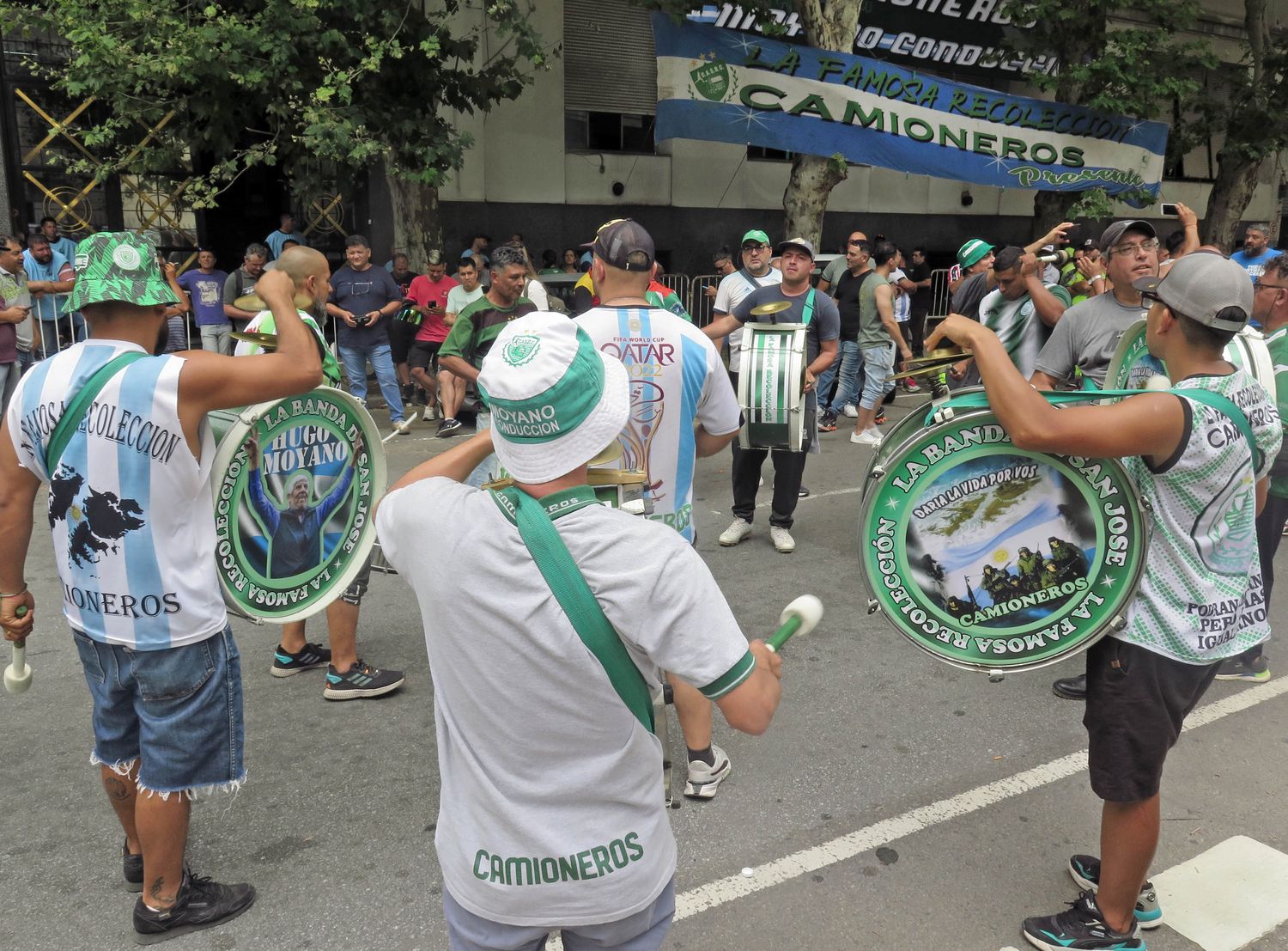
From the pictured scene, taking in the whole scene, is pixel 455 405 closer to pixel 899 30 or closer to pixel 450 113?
pixel 450 113

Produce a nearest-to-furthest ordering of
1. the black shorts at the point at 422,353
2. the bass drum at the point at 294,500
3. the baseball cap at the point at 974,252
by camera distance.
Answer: the bass drum at the point at 294,500 < the baseball cap at the point at 974,252 < the black shorts at the point at 422,353

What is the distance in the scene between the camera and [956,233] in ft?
71.2

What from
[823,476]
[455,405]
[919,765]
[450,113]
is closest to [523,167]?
[450,113]

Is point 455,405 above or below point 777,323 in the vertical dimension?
below

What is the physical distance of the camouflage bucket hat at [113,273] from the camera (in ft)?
8.84

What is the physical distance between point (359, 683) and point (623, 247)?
88.5 inches

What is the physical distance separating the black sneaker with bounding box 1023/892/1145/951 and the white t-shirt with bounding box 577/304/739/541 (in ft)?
5.81

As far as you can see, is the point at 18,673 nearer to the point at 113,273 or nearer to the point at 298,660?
the point at 113,273

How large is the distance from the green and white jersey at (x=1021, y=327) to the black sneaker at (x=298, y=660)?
3910 millimetres

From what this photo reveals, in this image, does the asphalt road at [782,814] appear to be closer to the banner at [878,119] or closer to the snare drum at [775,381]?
the snare drum at [775,381]

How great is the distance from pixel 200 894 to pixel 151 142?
39.0ft

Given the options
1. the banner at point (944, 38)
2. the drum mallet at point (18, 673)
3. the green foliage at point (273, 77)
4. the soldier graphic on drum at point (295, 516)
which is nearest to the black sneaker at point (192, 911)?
the drum mallet at point (18, 673)

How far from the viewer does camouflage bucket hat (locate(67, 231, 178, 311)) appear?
8.84ft

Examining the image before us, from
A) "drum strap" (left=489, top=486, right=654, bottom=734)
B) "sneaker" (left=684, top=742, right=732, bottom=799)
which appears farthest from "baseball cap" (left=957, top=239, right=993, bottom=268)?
"drum strap" (left=489, top=486, right=654, bottom=734)
